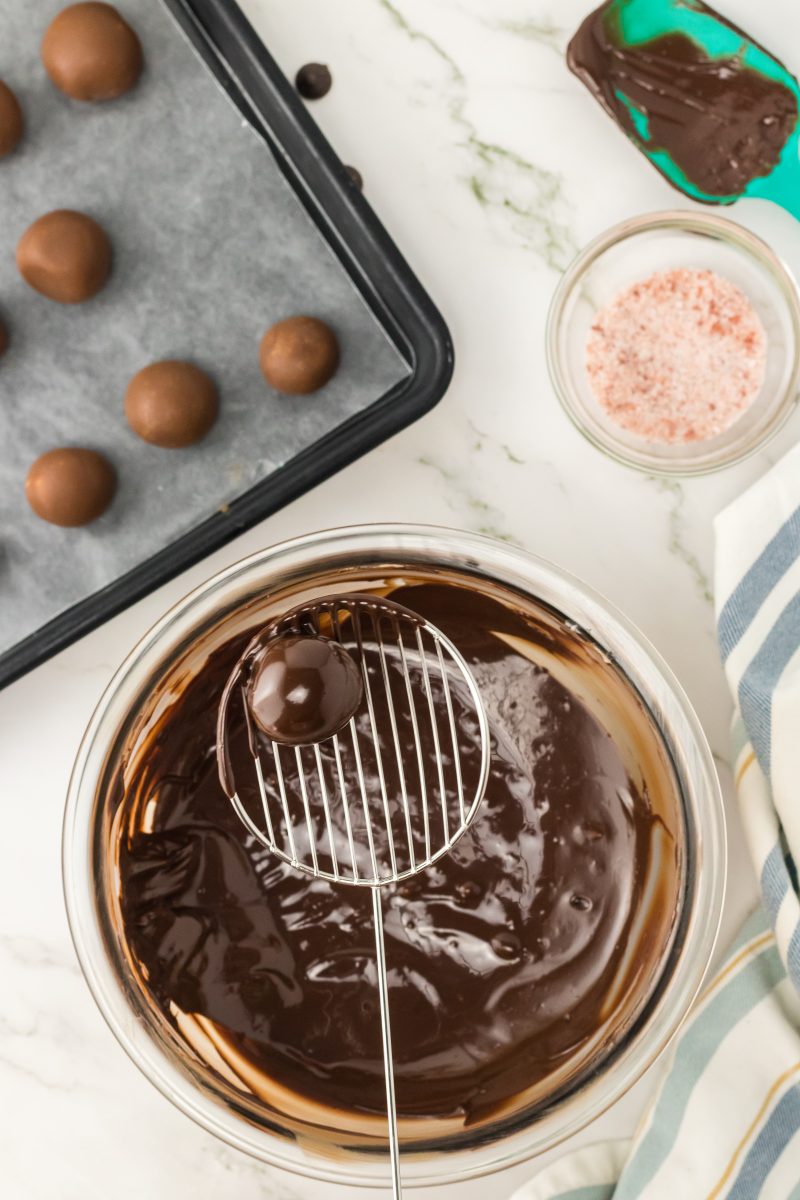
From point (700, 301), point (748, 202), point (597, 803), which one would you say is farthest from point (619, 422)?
point (597, 803)

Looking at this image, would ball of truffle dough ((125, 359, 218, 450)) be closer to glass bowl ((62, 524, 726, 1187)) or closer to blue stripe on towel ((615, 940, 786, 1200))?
glass bowl ((62, 524, 726, 1187))

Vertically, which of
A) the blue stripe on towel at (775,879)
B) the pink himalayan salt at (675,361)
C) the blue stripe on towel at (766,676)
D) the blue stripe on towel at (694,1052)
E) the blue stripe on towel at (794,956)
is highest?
the pink himalayan salt at (675,361)

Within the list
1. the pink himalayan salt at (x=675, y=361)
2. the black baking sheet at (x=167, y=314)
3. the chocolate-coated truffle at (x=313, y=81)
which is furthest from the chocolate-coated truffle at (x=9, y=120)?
the pink himalayan salt at (x=675, y=361)

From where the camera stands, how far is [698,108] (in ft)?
3.28

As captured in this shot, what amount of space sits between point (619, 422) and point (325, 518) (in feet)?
0.96

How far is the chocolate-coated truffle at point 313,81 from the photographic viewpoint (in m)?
1.00

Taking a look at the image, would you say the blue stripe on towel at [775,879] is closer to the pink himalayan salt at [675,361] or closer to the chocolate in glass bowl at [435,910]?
the chocolate in glass bowl at [435,910]

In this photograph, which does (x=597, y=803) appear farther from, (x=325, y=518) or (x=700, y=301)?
(x=700, y=301)

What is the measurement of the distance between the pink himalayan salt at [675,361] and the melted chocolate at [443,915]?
24 cm

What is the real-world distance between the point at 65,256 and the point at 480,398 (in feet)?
1.31

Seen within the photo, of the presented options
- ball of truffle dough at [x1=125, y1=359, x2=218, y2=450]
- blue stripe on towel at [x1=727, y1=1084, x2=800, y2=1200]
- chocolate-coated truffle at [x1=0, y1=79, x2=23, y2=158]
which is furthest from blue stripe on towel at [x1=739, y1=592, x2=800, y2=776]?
chocolate-coated truffle at [x1=0, y1=79, x2=23, y2=158]

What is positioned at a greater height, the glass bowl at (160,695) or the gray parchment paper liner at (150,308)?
the gray parchment paper liner at (150,308)

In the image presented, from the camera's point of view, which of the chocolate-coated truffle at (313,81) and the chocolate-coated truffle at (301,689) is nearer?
the chocolate-coated truffle at (301,689)

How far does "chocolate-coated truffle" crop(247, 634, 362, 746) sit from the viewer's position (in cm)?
83
